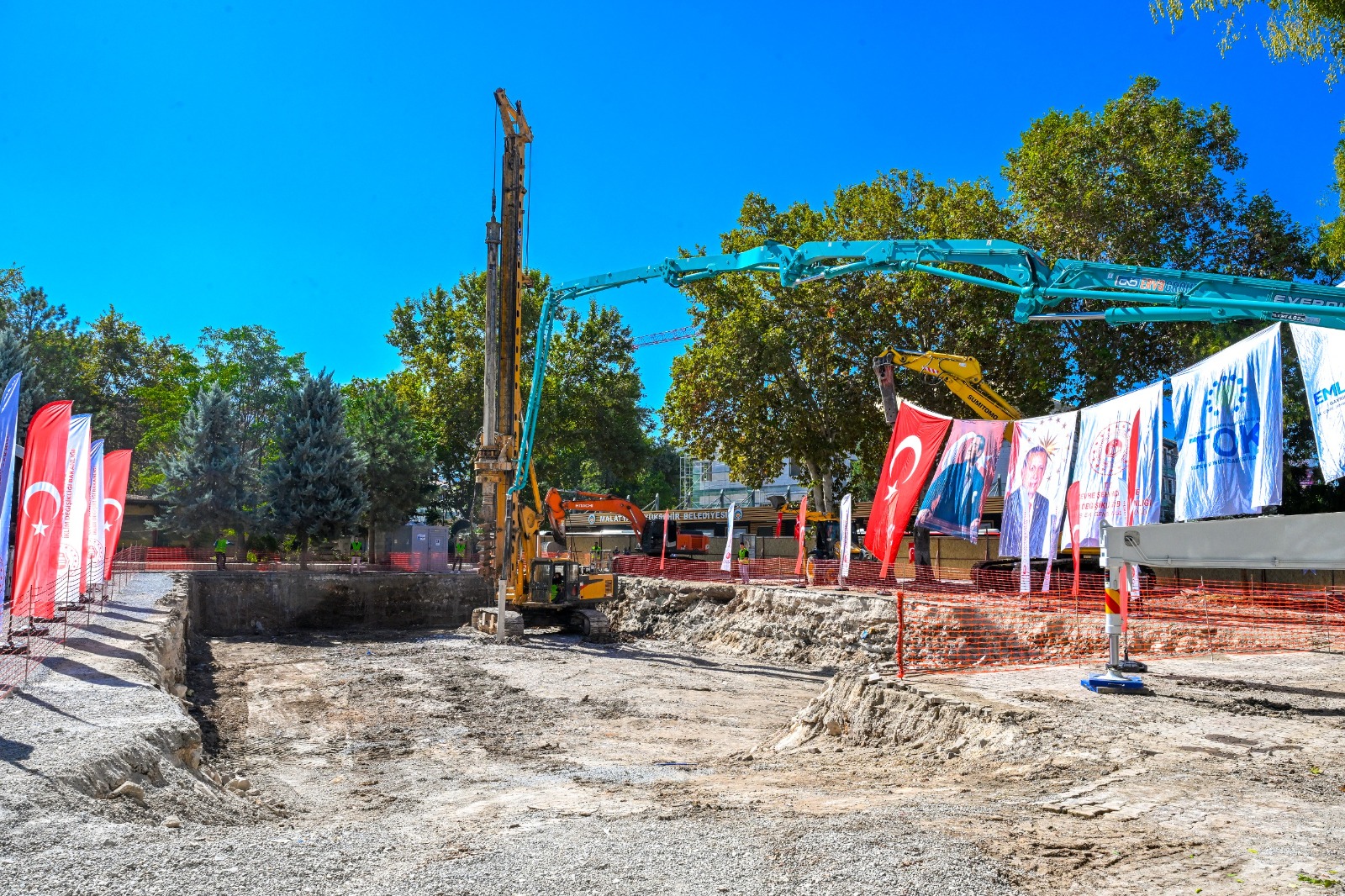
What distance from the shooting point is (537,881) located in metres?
5.07

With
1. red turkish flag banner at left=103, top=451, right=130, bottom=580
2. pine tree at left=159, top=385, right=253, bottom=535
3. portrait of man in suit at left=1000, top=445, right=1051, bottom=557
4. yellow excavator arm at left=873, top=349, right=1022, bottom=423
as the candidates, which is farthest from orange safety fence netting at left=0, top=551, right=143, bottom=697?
pine tree at left=159, top=385, right=253, bottom=535

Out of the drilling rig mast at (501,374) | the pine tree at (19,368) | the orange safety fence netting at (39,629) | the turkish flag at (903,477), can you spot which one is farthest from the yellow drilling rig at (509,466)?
the pine tree at (19,368)

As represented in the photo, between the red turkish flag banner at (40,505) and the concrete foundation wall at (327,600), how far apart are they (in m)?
16.3

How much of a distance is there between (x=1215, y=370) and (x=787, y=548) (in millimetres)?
25820

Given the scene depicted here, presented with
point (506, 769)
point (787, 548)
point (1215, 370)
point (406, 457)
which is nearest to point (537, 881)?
point (506, 769)

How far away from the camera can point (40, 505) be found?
11.7 m

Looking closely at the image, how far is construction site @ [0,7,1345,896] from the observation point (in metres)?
5.39

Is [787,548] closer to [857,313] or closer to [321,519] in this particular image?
[857,313]

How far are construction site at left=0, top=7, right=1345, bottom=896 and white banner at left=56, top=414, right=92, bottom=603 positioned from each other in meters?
0.09

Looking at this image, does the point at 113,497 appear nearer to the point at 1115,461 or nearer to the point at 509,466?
the point at 509,466

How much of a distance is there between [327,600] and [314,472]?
7527mm

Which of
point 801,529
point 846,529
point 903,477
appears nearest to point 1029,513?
point 903,477

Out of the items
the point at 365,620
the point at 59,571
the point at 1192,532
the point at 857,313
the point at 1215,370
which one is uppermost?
the point at 857,313

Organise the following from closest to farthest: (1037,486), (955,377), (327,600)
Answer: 1. (1037,486)
2. (955,377)
3. (327,600)
